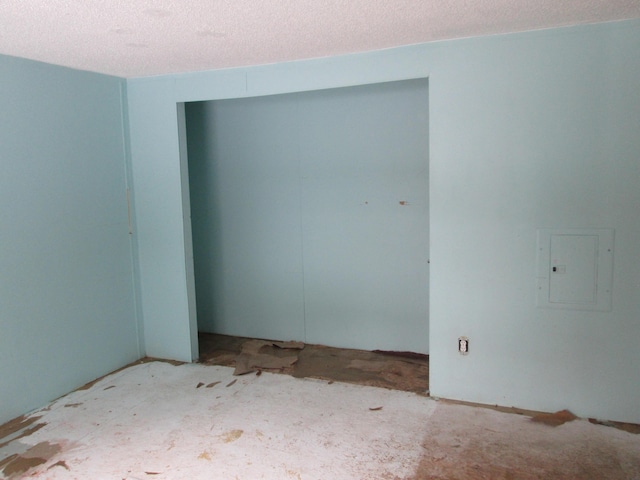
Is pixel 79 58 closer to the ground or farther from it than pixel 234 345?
farther from it

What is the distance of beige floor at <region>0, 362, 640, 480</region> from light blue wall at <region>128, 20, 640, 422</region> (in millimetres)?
297

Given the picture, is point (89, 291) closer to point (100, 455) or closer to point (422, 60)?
point (100, 455)

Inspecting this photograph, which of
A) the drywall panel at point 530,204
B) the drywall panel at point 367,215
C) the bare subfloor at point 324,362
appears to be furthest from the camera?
the drywall panel at point 367,215

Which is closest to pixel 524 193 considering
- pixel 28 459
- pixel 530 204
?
pixel 530 204

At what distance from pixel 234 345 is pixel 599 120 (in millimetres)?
3362

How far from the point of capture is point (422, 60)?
305 centimetres

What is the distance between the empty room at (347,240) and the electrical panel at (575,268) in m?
0.01

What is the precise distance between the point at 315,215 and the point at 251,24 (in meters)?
1.92

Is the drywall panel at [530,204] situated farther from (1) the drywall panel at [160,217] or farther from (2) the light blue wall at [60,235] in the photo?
(2) the light blue wall at [60,235]

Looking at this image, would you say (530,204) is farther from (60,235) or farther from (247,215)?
(60,235)

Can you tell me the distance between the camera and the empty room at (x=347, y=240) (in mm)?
2582

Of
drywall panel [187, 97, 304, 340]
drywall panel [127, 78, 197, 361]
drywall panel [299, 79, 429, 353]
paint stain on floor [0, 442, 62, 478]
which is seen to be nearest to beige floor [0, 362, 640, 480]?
paint stain on floor [0, 442, 62, 478]

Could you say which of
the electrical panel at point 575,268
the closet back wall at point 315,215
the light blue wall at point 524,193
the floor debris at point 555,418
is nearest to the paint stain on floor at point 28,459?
the closet back wall at point 315,215

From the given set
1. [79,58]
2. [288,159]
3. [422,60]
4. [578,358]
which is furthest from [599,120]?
[79,58]
